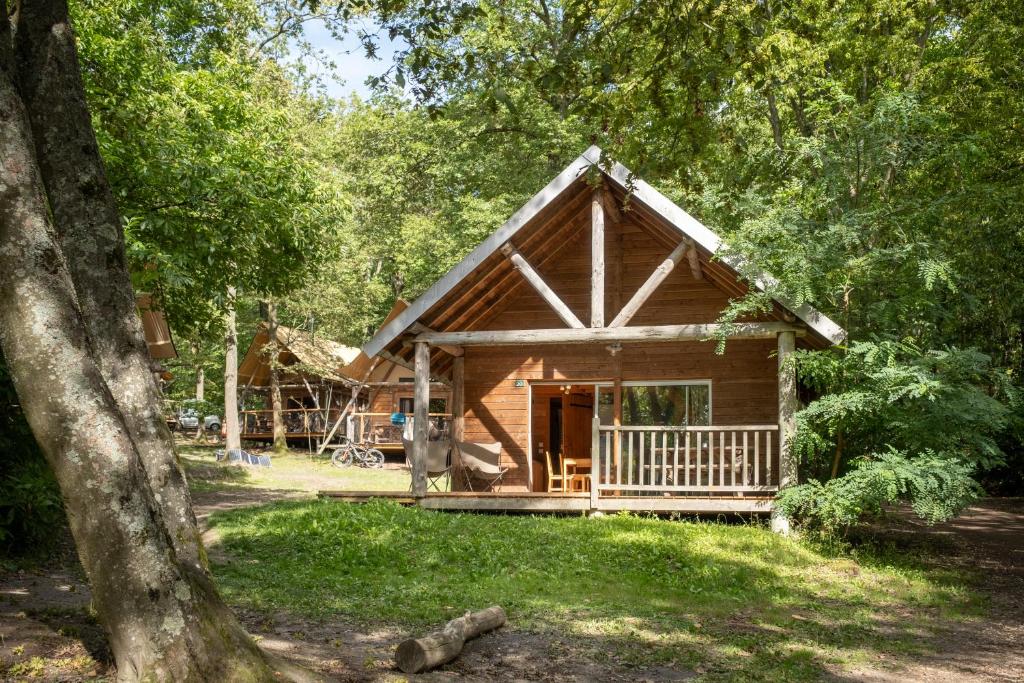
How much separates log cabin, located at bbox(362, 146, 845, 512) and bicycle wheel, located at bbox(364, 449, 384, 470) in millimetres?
11909

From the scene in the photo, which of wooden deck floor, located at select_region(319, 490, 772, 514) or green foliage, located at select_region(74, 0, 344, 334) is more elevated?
green foliage, located at select_region(74, 0, 344, 334)

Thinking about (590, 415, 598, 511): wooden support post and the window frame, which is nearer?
(590, 415, 598, 511): wooden support post

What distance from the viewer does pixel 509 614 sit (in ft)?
26.6

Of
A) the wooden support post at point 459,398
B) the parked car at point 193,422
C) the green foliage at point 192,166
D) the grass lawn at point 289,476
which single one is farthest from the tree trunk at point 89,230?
the parked car at point 193,422

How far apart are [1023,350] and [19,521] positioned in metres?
20.9

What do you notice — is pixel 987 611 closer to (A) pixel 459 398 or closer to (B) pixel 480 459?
(B) pixel 480 459

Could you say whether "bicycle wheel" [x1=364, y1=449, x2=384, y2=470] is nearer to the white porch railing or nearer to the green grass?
the white porch railing

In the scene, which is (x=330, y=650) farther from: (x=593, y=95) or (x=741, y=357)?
(x=741, y=357)

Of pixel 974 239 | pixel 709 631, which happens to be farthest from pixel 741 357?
pixel 709 631

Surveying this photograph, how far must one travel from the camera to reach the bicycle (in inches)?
1156

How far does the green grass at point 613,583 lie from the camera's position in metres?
7.50

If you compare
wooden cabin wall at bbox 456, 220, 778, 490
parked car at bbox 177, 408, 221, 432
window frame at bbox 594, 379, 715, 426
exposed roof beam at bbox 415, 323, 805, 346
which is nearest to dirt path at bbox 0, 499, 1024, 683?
exposed roof beam at bbox 415, 323, 805, 346

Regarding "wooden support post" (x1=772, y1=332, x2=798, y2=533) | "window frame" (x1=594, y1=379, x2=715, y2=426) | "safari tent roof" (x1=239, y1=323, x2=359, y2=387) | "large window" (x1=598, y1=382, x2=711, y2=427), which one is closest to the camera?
"wooden support post" (x1=772, y1=332, x2=798, y2=533)

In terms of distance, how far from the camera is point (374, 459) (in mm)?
29906
